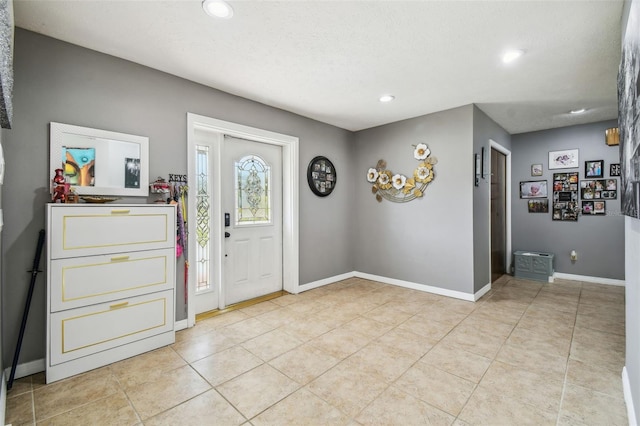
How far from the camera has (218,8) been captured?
1.90 m

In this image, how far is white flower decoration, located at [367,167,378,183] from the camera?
464 centimetres

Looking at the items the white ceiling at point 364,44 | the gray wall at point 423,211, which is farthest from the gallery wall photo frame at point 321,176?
the white ceiling at point 364,44

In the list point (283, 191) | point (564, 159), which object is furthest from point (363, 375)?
point (564, 159)

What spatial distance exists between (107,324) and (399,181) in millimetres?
3729

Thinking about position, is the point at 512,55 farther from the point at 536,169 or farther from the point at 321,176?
the point at 536,169

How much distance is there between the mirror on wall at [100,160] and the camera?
87.5 inches

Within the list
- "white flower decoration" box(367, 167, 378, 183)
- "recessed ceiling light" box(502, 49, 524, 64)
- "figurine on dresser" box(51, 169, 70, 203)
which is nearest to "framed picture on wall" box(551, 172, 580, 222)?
"white flower decoration" box(367, 167, 378, 183)

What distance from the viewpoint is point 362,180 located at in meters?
4.89

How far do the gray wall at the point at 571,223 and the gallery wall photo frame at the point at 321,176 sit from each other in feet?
10.9

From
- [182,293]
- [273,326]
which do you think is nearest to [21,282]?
[182,293]

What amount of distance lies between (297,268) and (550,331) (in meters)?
2.84

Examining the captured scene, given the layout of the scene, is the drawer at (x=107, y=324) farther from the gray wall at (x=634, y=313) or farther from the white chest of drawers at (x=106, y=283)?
the gray wall at (x=634, y=313)

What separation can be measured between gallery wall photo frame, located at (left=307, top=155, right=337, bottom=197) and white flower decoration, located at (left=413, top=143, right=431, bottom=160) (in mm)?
1253

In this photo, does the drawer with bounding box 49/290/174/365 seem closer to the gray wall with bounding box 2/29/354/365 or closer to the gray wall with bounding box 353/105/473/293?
the gray wall with bounding box 2/29/354/365
